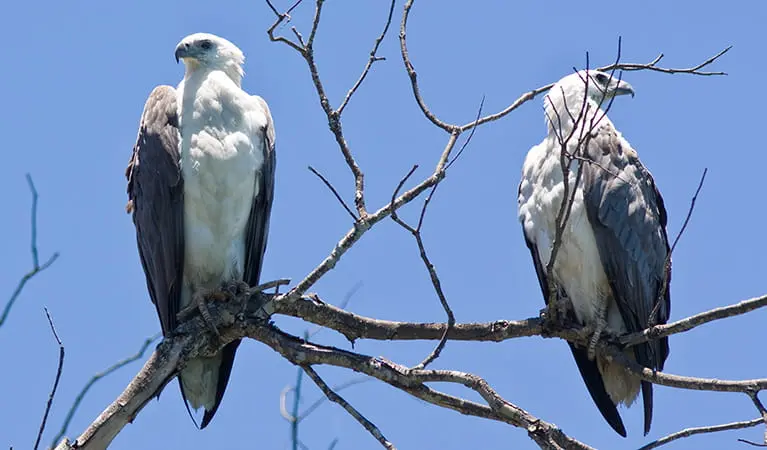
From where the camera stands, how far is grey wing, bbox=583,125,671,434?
6590mm

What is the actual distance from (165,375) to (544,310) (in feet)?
6.60

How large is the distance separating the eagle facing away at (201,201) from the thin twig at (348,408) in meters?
1.20

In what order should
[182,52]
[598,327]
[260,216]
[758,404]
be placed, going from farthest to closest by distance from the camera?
[182,52], [260,216], [598,327], [758,404]

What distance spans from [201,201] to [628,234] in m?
2.55

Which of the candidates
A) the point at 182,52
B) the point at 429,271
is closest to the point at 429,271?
the point at 429,271

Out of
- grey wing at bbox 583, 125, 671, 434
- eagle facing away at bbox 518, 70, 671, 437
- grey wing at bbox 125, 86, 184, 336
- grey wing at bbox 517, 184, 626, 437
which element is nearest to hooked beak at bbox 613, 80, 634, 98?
grey wing at bbox 583, 125, 671, 434

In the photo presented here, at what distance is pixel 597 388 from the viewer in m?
6.68

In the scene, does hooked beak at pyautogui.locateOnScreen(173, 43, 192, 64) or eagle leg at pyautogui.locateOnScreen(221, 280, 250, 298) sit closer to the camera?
eagle leg at pyautogui.locateOnScreen(221, 280, 250, 298)

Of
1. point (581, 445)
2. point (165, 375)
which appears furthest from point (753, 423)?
point (165, 375)

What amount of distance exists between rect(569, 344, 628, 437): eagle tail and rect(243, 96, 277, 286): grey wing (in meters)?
1.95

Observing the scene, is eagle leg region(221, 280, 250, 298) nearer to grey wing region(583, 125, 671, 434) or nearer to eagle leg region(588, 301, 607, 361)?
eagle leg region(588, 301, 607, 361)

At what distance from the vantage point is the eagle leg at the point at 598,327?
6.33m

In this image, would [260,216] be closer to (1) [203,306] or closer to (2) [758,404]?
(1) [203,306]

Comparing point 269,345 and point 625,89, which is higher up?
point 625,89
